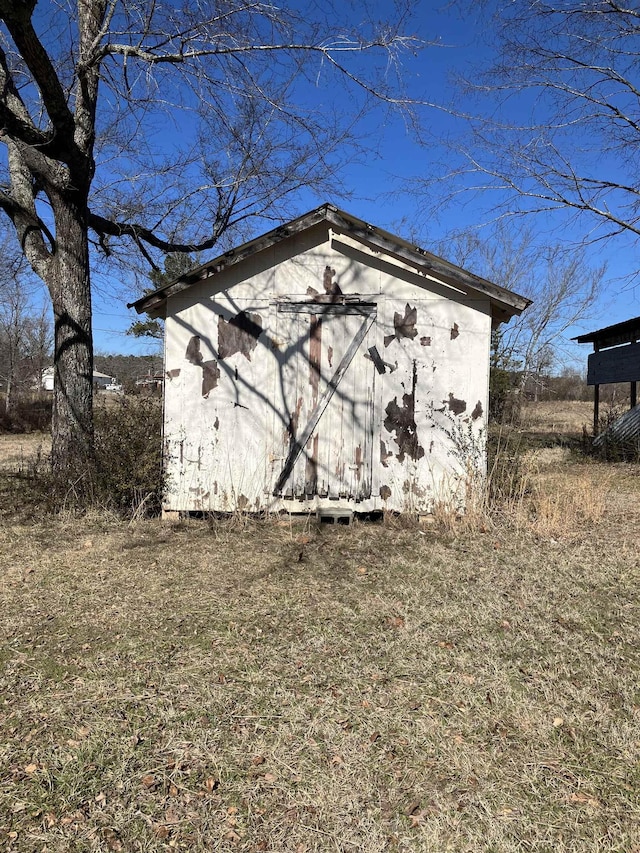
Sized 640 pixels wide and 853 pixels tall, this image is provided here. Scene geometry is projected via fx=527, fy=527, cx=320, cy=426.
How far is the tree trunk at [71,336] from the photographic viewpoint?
7184 millimetres

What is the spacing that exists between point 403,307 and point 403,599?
12.1 ft

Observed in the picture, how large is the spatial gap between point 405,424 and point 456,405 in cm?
68

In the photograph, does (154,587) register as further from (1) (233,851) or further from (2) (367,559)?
(1) (233,851)

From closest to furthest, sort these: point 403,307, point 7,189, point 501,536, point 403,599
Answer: point 403,599, point 501,536, point 403,307, point 7,189

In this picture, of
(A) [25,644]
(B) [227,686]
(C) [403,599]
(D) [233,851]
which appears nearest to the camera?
(D) [233,851]

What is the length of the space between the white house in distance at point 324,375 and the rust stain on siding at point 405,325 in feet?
0.06

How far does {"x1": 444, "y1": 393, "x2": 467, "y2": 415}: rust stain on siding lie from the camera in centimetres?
666

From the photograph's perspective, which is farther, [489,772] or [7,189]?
[7,189]

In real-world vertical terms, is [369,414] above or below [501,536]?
above

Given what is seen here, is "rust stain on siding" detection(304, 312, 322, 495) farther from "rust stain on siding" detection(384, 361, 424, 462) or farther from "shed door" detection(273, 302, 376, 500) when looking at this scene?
"rust stain on siding" detection(384, 361, 424, 462)

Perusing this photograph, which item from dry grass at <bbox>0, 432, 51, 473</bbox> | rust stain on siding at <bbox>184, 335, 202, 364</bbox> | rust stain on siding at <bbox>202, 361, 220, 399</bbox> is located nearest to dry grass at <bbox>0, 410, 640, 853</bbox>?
rust stain on siding at <bbox>202, 361, 220, 399</bbox>

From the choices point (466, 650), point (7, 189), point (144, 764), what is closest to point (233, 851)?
point (144, 764)

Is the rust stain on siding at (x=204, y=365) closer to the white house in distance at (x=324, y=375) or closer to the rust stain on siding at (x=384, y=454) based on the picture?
the white house in distance at (x=324, y=375)

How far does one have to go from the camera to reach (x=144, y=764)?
8.33ft
